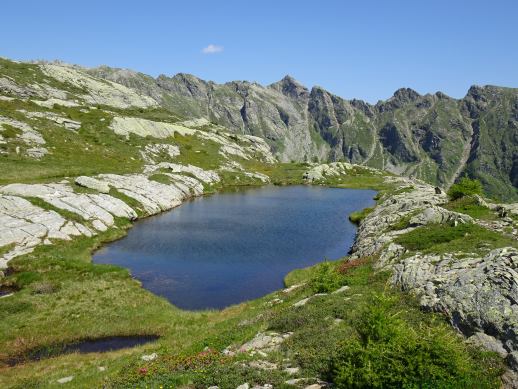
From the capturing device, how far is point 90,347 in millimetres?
35188

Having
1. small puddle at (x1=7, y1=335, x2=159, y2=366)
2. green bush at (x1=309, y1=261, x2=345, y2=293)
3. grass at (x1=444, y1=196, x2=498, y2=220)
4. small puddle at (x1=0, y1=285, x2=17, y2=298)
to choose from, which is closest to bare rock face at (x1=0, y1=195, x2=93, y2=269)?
small puddle at (x1=0, y1=285, x2=17, y2=298)

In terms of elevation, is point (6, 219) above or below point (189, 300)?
above

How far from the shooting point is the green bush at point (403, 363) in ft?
51.2

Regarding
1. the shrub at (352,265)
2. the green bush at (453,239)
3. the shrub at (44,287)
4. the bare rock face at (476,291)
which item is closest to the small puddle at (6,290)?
the shrub at (44,287)

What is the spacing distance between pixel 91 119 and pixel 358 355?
176 meters

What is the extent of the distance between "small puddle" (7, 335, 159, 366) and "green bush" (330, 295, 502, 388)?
79.8 ft

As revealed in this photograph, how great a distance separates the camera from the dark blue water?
51413mm

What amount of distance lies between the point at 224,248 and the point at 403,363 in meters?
54.9

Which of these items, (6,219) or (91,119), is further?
(91,119)

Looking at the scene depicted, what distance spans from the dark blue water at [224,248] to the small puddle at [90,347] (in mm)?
8813

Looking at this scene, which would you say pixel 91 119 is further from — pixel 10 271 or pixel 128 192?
pixel 10 271

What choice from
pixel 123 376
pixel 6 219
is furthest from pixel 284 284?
pixel 6 219

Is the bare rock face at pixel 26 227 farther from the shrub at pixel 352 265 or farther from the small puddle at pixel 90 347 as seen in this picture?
the shrub at pixel 352 265

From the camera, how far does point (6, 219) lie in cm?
5962
